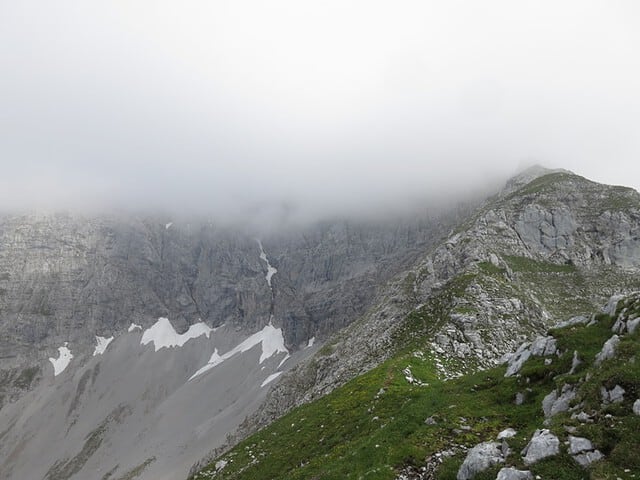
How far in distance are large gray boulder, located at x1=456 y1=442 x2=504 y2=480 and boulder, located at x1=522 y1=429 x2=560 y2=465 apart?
44.7 inches

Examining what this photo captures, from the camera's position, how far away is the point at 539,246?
8656 cm

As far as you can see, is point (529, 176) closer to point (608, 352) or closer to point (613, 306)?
point (613, 306)

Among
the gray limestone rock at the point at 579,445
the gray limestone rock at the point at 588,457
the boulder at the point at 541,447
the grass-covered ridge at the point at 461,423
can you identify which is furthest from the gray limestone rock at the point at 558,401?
the gray limestone rock at the point at 588,457

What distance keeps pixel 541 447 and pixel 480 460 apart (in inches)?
93.3

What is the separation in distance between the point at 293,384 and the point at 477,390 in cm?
6259

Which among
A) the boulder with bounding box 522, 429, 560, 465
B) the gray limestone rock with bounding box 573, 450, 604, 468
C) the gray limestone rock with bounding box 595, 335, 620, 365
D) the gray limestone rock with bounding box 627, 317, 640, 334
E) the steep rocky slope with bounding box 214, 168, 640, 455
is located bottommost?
the steep rocky slope with bounding box 214, 168, 640, 455

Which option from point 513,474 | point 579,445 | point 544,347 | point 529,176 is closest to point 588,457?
point 579,445

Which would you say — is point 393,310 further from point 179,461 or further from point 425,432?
point 179,461

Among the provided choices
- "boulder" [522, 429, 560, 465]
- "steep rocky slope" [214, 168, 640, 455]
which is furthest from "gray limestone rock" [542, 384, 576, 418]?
"steep rocky slope" [214, 168, 640, 455]

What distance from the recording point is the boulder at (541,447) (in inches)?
577

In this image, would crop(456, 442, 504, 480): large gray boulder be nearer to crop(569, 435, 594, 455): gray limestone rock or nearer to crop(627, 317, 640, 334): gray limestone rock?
crop(569, 435, 594, 455): gray limestone rock

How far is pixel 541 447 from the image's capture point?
49.1ft

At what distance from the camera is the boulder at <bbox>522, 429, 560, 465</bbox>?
14.7m

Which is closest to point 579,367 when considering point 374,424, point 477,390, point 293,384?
point 477,390
